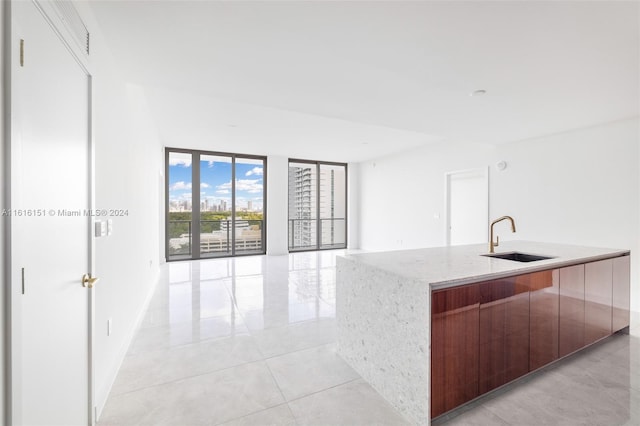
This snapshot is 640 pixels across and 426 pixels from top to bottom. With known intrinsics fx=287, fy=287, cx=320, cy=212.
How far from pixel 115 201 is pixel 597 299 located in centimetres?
428

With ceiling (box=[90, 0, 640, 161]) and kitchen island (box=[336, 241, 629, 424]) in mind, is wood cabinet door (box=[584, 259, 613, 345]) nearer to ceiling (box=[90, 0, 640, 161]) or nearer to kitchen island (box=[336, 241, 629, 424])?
kitchen island (box=[336, 241, 629, 424])

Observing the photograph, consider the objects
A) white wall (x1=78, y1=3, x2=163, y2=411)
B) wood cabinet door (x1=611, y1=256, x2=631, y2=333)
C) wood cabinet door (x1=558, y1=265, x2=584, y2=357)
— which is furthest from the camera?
wood cabinet door (x1=611, y1=256, x2=631, y2=333)

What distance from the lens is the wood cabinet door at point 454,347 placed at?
65.2 inches

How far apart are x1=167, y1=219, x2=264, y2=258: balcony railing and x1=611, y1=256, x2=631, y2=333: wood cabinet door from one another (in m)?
6.97

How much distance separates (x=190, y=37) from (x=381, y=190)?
6739 millimetres

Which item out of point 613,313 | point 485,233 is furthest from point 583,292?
point 485,233

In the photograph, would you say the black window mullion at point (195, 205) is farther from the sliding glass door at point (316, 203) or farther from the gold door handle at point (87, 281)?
the gold door handle at point (87, 281)

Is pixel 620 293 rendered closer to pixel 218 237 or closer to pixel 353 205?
pixel 353 205

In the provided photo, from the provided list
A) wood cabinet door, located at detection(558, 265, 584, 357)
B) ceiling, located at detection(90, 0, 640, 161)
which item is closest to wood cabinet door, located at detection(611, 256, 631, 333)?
wood cabinet door, located at detection(558, 265, 584, 357)

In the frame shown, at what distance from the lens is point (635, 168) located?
3.67 metres

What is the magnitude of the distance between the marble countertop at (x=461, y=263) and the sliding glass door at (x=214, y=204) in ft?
19.3

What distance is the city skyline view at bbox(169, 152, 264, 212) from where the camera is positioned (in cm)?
718

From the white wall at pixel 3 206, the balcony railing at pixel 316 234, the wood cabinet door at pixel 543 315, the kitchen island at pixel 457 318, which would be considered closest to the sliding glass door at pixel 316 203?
the balcony railing at pixel 316 234

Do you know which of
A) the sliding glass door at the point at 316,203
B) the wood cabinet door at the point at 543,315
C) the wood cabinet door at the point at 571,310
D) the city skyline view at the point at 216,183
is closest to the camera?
the wood cabinet door at the point at 543,315
